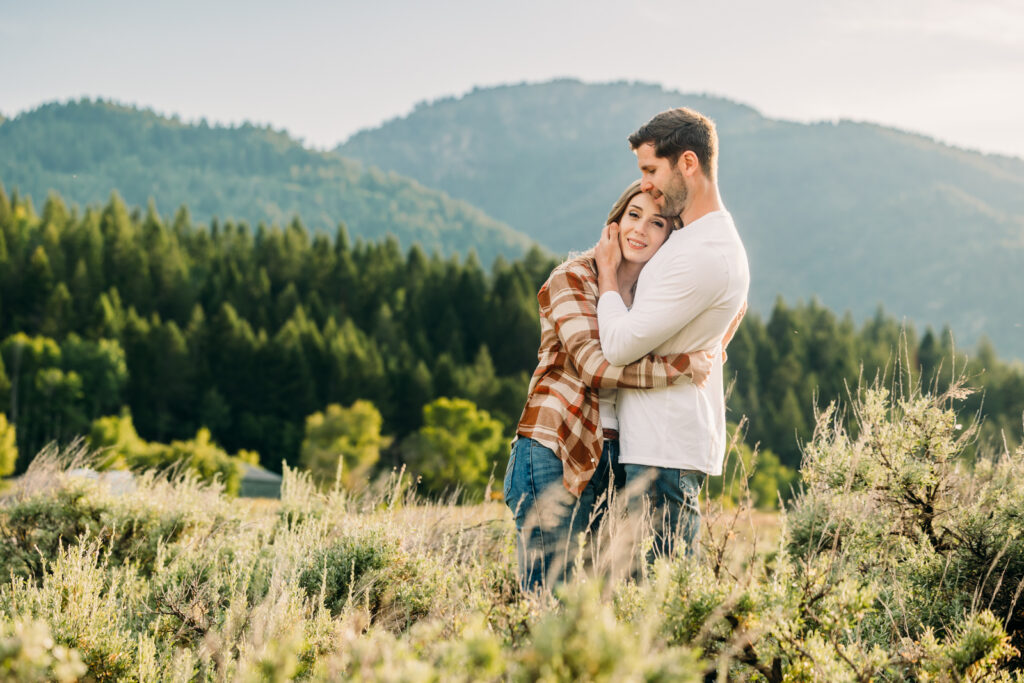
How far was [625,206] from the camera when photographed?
11.0ft

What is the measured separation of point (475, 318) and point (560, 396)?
252 ft

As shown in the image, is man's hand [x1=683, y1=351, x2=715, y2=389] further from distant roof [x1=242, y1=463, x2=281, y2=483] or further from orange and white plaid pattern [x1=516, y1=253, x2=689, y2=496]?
distant roof [x1=242, y1=463, x2=281, y2=483]

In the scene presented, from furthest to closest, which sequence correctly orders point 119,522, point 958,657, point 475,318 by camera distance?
point 475,318 → point 119,522 → point 958,657

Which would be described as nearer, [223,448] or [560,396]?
[560,396]

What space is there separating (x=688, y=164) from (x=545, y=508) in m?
1.32

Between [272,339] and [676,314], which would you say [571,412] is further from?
[272,339]

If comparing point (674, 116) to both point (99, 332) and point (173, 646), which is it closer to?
point (173, 646)

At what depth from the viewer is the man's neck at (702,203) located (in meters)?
3.09

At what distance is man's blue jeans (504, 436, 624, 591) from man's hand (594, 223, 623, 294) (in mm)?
599

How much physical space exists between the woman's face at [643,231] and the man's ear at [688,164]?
0.20 metres

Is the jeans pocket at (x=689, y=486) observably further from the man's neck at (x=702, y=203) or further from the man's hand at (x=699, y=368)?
the man's neck at (x=702, y=203)

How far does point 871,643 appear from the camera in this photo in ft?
12.2

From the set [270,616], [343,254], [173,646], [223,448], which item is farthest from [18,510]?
[343,254]

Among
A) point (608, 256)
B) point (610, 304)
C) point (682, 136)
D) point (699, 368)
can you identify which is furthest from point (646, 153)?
point (699, 368)
